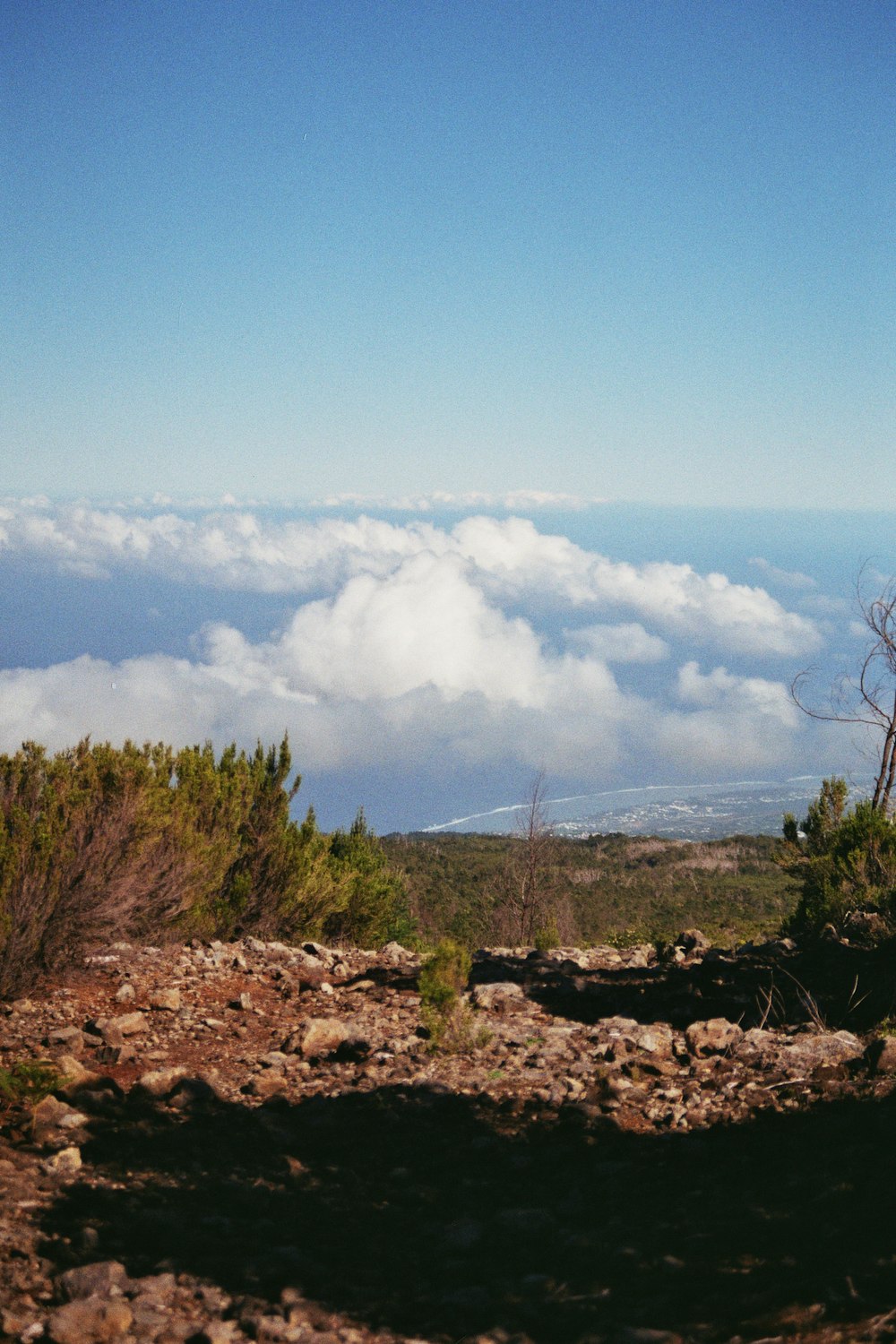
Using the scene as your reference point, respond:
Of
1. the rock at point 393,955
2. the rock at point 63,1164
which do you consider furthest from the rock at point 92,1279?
the rock at point 393,955

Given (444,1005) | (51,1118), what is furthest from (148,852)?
(51,1118)

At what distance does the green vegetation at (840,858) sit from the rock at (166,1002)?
792cm

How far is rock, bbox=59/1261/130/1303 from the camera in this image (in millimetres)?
3498

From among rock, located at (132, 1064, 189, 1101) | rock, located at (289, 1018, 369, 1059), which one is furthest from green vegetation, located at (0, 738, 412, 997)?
rock, located at (289, 1018, 369, 1059)

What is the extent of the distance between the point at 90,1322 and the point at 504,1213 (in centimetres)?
197

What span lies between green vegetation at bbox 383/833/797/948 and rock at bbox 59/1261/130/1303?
14.3 metres

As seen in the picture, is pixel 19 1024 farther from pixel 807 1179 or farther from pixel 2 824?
pixel 807 1179

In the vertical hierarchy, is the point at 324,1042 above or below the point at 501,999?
below

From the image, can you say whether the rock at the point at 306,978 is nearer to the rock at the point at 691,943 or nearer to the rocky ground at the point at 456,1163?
the rocky ground at the point at 456,1163

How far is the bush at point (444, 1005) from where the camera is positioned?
7.08 meters

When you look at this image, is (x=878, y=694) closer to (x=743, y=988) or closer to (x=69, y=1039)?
(x=743, y=988)

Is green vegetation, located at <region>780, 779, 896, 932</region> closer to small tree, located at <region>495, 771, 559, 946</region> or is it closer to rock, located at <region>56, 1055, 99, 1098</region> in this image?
small tree, located at <region>495, 771, 559, 946</region>

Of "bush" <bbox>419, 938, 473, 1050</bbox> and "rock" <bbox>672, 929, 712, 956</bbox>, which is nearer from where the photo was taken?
"bush" <bbox>419, 938, 473, 1050</bbox>

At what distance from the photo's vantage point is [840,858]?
13.3m
